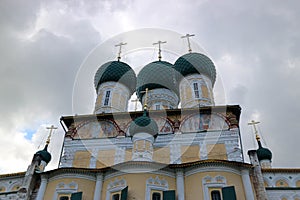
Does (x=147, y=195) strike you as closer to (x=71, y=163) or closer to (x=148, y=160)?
(x=148, y=160)

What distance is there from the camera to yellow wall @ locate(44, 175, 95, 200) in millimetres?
12734

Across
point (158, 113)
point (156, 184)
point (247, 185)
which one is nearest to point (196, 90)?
point (158, 113)

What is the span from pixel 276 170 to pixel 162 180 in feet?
17.1

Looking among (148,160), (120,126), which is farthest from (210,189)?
(120,126)

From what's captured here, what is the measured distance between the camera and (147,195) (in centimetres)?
1175

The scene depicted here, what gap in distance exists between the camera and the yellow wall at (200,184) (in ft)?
38.5

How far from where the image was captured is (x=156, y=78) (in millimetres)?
21250

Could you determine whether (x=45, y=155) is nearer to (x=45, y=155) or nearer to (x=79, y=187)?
(x=45, y=155)

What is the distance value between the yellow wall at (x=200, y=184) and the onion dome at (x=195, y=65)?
8646 millimetres

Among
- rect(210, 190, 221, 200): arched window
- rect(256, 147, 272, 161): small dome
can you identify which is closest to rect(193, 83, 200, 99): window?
rect(256, 147, 272, 161): small dome

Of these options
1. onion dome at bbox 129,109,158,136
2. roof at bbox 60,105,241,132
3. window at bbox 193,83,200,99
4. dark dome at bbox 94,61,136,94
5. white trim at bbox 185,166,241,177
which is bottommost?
white trim at bbox 185,166,241,177

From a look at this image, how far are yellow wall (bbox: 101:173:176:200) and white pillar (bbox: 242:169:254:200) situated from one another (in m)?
2.67

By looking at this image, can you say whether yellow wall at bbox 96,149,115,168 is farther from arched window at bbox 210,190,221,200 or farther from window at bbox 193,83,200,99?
window at bbox 193,83,200,99

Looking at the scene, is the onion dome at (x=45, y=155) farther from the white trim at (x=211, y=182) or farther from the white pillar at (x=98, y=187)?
the white trim at (x=211, y=182)
